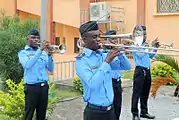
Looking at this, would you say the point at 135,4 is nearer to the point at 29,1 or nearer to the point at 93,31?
the point at 29,1

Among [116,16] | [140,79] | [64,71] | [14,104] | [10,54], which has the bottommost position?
[14,104]

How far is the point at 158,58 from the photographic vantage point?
7289 millimetres

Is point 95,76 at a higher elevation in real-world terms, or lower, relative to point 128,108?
higher

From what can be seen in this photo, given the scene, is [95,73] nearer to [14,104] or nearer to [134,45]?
[134,45]

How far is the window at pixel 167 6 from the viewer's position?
12797mm

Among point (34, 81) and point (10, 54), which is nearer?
point (34, 81)

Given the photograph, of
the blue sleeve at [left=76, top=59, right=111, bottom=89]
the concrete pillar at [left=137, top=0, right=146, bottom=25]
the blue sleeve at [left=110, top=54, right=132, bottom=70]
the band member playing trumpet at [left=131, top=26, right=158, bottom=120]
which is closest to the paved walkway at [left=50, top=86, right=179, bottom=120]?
the band member playing trumpet at [left=131, top=26, right=158, bottom=120]

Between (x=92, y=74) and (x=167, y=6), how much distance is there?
9.78 m

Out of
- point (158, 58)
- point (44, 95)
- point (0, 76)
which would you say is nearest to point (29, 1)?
point (0, 76)

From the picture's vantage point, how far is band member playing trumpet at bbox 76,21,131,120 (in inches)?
146

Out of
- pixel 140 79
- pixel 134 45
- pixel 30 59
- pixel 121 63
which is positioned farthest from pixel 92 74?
pixel 140 79

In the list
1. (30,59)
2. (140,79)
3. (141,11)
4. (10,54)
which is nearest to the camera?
(30,59)

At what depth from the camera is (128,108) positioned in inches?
321

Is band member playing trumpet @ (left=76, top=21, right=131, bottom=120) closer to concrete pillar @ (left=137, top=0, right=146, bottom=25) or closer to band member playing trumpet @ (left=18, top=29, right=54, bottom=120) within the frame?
band member playing trumpet @ (left=18, top=29, right=54, bottom=120)
